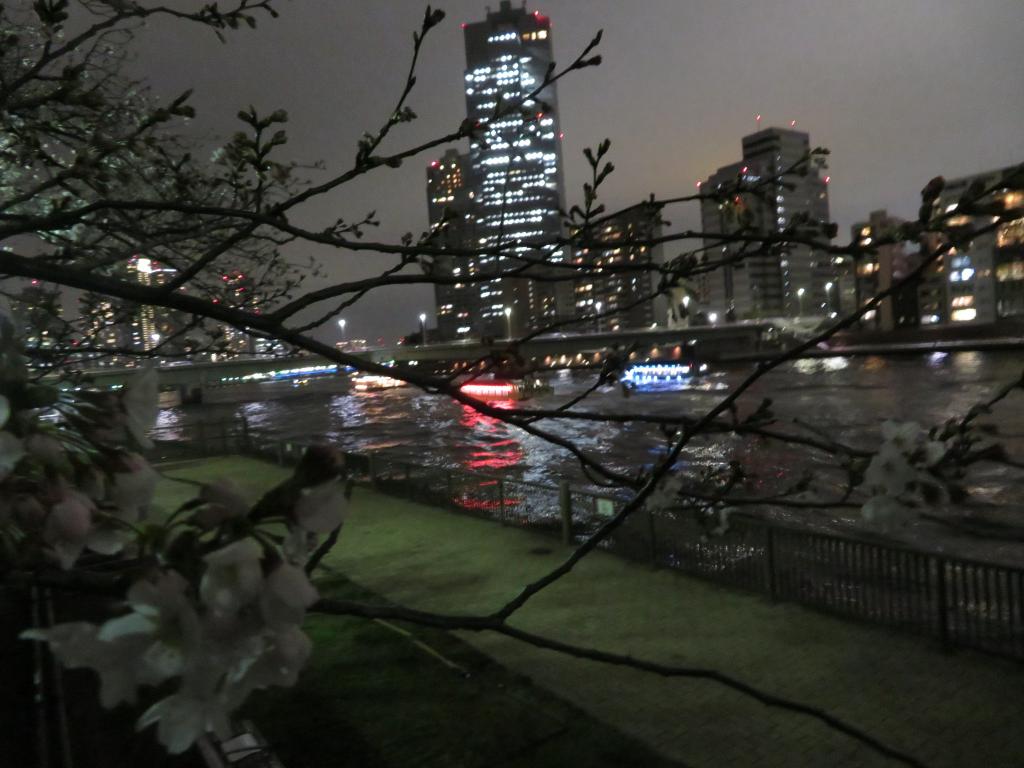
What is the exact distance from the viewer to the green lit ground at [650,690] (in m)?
6.20

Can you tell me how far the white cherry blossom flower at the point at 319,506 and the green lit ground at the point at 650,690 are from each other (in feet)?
14.3

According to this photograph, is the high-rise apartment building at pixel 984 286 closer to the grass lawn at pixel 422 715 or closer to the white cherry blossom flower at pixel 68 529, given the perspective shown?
the grass lawn at pixel 422 715

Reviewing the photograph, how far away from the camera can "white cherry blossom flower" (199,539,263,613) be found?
1.00m

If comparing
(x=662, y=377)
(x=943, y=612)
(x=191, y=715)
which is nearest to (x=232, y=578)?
(x=191, y=715)

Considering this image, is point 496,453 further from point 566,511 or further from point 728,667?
point 728,667

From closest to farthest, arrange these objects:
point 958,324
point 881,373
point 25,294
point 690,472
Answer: point 25,294
point 690,472
point 881,373
point 958,324

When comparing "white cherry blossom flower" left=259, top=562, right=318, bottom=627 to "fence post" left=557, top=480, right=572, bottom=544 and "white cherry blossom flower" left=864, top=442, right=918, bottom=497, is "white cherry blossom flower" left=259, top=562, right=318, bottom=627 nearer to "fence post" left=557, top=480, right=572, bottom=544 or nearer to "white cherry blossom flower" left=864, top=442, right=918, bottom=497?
"white cherry blossom flower" left=864, top=442, right=918, bottom=497

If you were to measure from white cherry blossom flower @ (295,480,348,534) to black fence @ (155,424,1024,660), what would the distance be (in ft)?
16.3

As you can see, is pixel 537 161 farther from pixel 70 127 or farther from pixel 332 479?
pixel 332 479

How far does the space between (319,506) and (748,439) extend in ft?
106

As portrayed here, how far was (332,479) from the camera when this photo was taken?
1.14 metres

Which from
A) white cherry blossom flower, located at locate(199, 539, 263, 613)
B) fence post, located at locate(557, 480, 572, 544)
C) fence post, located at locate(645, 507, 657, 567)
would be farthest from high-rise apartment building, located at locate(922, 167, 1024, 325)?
white cherry blossom flower, located at locate(199, 539, 263, 613)

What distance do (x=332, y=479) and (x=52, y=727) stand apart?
2.18 m

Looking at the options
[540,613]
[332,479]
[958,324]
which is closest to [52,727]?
[332,479]
